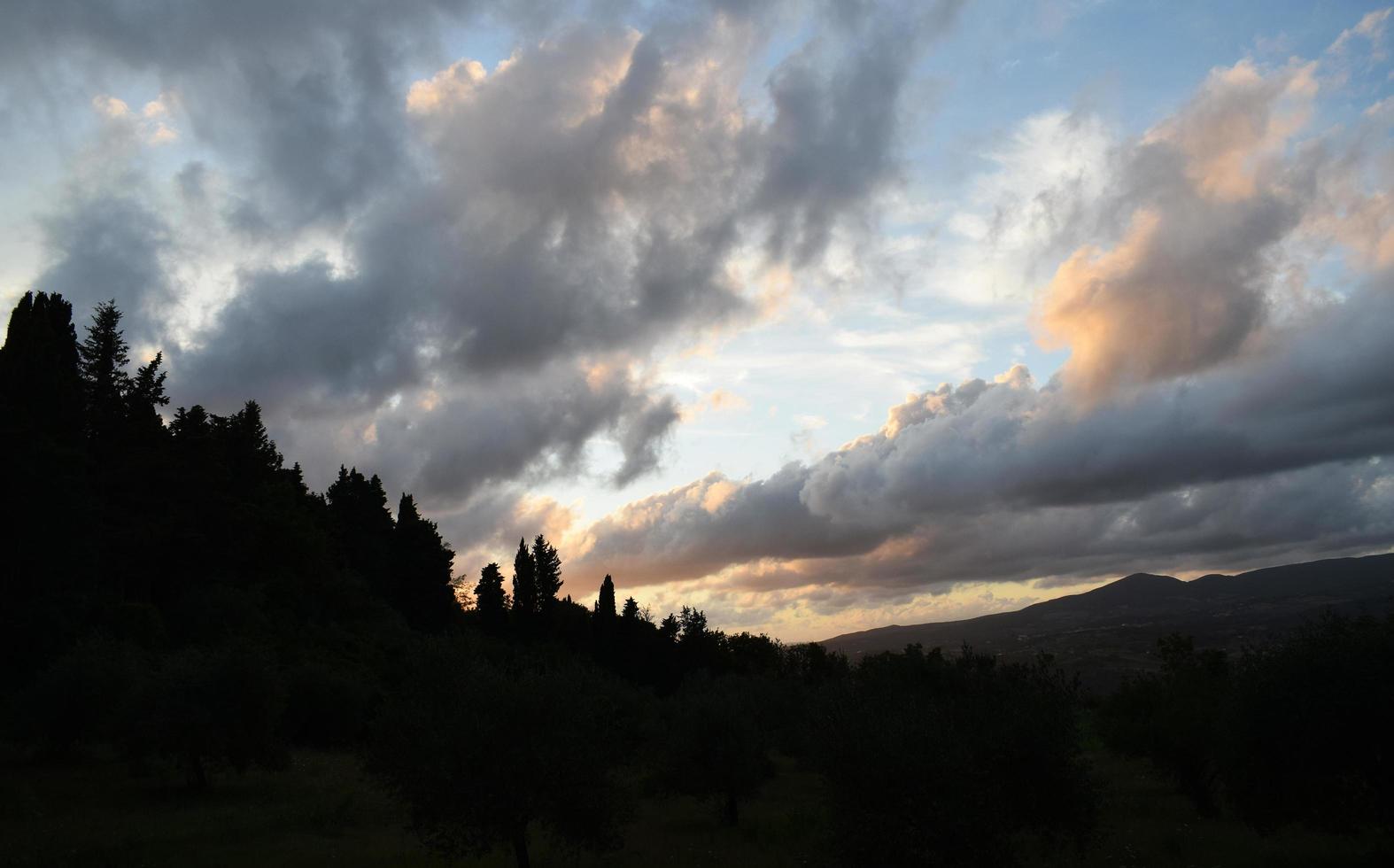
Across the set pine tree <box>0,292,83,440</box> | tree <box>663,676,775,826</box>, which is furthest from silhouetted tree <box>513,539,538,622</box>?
tree <box>663,676,775,826</box>

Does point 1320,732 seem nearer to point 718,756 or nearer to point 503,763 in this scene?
point 503,763

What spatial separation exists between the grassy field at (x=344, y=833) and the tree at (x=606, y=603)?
6945 centimetres

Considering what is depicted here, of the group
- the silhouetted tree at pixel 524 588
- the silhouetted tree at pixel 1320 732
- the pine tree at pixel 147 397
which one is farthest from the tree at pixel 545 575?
the silhouetted tree at pixel 1320 732

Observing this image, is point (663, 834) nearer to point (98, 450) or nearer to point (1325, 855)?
point (1325, 855)

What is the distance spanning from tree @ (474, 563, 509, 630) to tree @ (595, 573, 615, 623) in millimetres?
14774

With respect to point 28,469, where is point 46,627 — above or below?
below

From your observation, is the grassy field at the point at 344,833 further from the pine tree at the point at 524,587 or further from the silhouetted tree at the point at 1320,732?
the pine tree at the point at 524,587

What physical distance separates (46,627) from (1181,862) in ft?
203

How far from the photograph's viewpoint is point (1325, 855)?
2777 centimetres

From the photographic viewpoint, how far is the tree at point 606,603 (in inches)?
4594

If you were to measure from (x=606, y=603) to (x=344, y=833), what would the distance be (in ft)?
275

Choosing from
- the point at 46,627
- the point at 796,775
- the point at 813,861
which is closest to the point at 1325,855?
the point at 813,861

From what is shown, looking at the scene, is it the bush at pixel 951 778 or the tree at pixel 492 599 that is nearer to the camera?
the bush at pixel 951 778

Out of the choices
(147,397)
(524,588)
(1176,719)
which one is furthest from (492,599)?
(1176,719)
